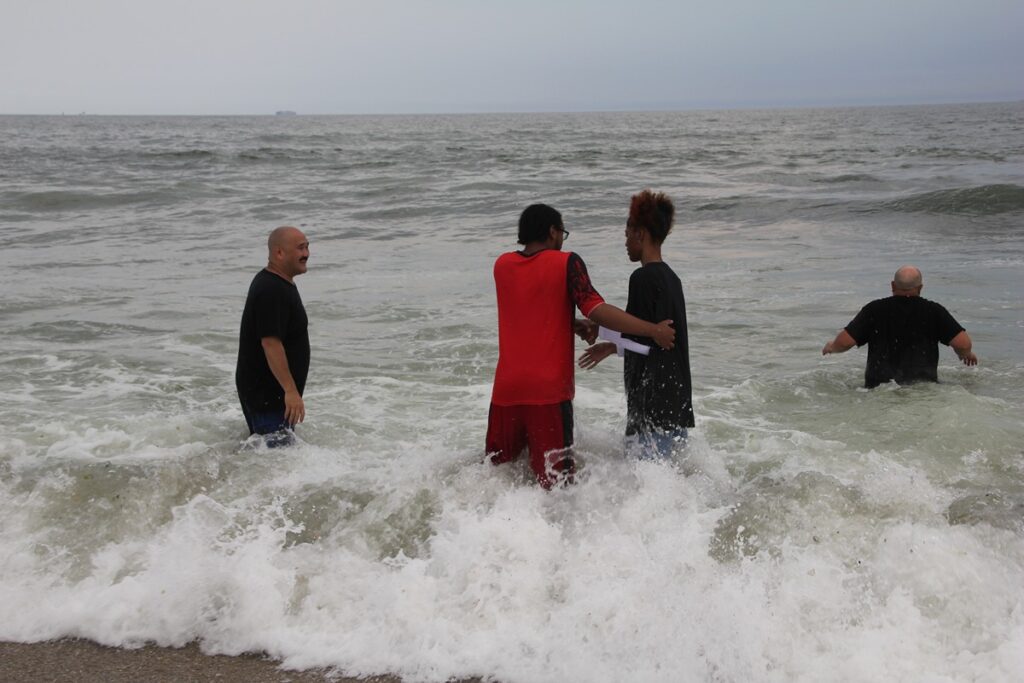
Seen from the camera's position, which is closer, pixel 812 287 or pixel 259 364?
pixel 259 364

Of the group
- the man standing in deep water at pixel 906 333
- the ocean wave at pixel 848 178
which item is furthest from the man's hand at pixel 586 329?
the ocean wave at pixel 848 178

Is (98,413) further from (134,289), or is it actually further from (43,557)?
(134,289)

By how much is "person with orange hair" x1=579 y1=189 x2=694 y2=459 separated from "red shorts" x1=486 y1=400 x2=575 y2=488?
338 millimetres

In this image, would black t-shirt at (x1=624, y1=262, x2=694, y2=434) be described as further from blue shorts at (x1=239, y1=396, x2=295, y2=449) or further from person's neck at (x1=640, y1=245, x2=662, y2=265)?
blue shorts at (x1=239, y1=396, x2=295, y2=449)

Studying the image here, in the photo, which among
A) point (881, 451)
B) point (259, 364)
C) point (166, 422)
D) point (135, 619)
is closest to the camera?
point (135, 619)

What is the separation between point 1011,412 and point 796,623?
12.6ft

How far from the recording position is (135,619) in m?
4.26

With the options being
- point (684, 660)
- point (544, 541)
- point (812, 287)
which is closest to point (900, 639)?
point (684, 660)

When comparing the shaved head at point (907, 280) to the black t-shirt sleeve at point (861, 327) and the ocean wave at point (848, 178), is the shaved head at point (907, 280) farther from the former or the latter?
the ocean wave at point (848, 178)

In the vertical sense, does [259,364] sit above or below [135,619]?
above

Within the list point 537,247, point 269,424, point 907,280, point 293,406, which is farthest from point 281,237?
point 907,280

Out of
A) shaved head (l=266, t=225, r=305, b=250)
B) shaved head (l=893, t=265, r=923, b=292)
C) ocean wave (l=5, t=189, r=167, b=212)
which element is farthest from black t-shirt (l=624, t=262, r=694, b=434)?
ocean wave (l=5, t=189, r=167, b=212)

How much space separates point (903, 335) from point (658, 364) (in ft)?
10.5

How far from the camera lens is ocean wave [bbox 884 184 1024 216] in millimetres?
19781
